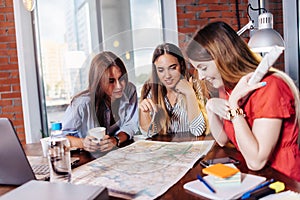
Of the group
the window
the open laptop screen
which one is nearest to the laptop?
the open laptop screen

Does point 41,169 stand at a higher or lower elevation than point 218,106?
lower

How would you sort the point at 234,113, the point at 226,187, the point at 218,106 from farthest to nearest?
the point at 218,106, the point at 234,113, the point at 226,187

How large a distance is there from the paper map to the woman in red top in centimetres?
19

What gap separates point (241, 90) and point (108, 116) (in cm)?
56

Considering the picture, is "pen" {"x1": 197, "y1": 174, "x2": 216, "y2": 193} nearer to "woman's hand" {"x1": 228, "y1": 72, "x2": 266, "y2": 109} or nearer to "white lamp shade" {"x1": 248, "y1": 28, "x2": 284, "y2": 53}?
"woman's hand" {"x1": 228, "y1": 72, "x2": 266, "y2": 109}

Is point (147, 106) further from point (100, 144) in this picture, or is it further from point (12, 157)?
point (12, 157)

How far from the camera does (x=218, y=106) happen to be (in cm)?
126

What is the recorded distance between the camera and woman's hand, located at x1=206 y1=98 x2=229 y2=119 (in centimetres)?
123

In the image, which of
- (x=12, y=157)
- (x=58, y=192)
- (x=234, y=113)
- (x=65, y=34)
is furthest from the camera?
(x=65, y=34)

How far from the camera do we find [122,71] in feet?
4.42

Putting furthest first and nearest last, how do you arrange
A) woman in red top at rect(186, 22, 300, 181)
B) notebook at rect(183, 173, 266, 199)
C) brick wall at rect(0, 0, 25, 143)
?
brick wall at rect(0, 0, 25, 143), woman in red top at rect(186, 22, 300, 181), notebook at rect(183, 173, 266, 199)

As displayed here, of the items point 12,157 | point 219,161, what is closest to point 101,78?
point 12,157

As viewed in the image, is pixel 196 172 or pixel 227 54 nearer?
pixel 196 172

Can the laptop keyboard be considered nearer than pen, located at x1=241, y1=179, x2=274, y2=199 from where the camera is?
No
